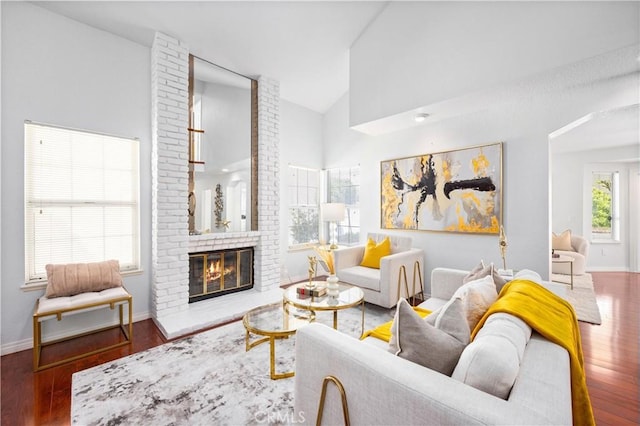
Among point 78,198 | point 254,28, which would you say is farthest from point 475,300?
point 78,198

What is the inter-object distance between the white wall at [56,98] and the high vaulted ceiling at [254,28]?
0.19m

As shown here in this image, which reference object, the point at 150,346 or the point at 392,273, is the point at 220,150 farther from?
the point at 392,273

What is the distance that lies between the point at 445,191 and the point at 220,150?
304 cm

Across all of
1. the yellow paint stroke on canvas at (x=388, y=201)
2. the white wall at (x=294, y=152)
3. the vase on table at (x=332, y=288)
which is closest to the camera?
the vase on table at (x=332, y=288)

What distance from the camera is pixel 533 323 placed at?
118 centimetres

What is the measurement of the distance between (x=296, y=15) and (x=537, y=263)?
3870 mm

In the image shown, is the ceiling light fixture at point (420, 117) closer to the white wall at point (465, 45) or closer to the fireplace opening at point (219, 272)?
the white wall at point (465, 45)

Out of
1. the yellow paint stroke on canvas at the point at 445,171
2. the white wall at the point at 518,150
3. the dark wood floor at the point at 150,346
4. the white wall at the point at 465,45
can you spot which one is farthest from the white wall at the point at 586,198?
the white wall at the point at 465,45

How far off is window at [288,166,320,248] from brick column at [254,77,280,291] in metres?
0.72

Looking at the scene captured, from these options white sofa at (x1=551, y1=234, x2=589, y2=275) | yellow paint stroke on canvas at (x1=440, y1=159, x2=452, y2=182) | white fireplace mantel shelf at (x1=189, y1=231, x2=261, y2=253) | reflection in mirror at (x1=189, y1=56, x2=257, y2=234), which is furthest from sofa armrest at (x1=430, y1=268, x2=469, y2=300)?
white sofa at (x1=551, y1=234, x2=589, y2=275)

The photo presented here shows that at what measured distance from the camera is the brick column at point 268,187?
392 cm

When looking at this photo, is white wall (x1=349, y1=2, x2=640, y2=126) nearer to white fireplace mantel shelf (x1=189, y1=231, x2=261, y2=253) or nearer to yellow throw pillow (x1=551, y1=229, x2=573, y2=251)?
white fireplace mantel shelf (x1=189, y1=231, x2=261, y2=253)

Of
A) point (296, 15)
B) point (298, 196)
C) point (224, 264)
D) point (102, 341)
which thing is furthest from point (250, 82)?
point (102, 341)

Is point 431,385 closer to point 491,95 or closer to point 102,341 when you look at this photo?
point 491,95
